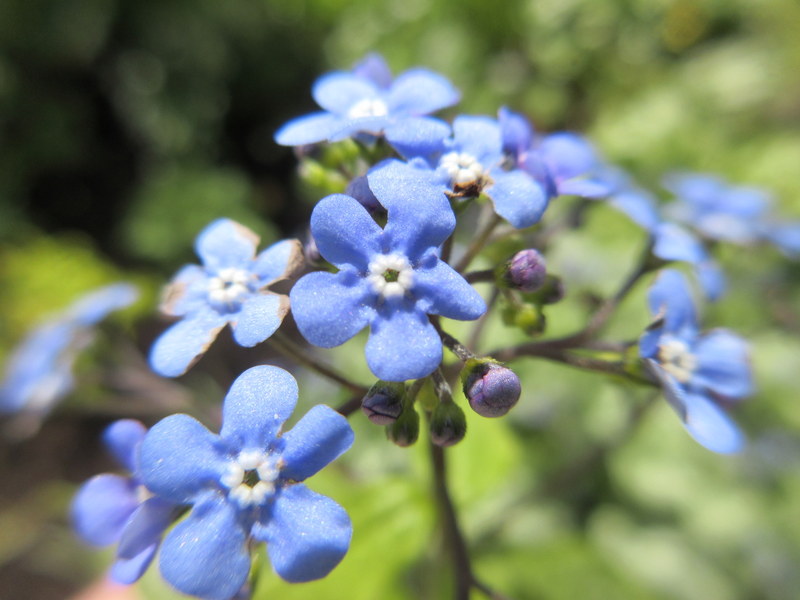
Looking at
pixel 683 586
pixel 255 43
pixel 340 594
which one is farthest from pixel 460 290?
pixel 255 43

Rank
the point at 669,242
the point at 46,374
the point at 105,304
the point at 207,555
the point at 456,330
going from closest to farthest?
the point at 207,555
the point at 669,242
the point at 105,304
the point at 46,374
the point at 456,330

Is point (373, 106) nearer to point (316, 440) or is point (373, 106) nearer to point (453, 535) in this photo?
point (316, 440)

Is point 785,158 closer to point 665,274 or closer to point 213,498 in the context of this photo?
point 665,274

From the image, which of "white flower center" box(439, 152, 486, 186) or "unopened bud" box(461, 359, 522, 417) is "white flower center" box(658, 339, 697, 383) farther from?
"white flower center" box(439, 152, 486, 186)

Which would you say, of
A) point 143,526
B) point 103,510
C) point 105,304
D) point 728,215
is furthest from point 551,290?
point 105,304

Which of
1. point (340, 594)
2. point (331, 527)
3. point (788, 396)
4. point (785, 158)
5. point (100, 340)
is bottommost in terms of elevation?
point (788, 396)

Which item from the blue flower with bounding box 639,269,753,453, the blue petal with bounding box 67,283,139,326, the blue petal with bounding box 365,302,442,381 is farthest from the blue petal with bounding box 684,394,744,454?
the blue petal with bounding box 67,283,139,326
